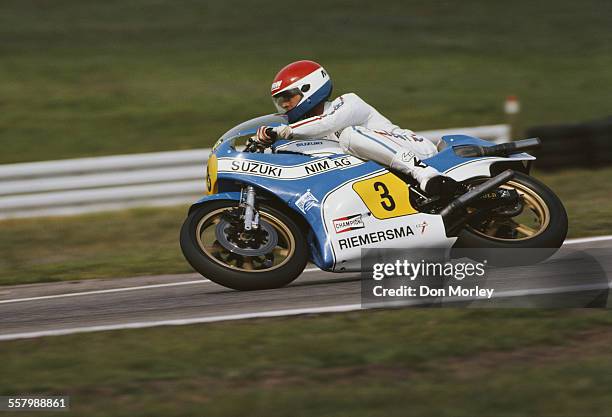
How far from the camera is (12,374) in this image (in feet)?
19.7

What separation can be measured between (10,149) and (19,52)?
6.03 meters

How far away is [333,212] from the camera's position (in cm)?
→ 768

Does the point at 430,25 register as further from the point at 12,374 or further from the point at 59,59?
the point at 12,374

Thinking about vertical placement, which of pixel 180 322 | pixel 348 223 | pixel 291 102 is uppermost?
pixel 291 102

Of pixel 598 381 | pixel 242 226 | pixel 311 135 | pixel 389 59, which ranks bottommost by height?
pixel 598 381

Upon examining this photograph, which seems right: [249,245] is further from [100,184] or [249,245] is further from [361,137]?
[100,184]

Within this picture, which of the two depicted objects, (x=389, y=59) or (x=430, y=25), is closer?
(x=389, y=59)

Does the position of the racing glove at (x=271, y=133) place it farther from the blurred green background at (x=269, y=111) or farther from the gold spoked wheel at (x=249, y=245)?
the blurred green background at (x=269, y=111)

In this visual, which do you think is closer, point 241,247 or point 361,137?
point 241,247

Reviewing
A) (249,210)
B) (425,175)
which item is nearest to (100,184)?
(249,210)

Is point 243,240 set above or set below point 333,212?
below

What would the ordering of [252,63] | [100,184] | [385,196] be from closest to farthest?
[385,196], [100,184], [252,63]

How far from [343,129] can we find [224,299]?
5.35 feet

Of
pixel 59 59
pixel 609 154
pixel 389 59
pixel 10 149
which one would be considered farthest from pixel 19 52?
pixel 609 154
